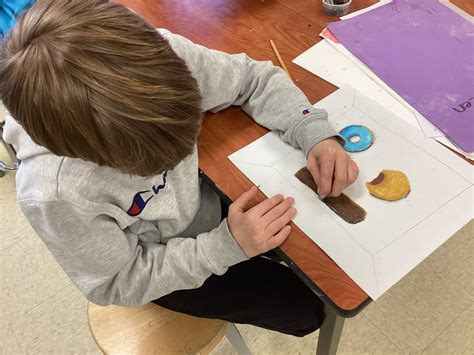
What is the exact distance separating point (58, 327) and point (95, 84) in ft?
3.46

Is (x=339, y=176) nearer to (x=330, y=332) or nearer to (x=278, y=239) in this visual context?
(x=278, y=239)

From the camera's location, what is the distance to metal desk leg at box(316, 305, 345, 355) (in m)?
0.69

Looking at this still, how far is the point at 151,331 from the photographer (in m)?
0.78

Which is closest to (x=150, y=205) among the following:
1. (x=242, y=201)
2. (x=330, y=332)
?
(x=242, y=201)

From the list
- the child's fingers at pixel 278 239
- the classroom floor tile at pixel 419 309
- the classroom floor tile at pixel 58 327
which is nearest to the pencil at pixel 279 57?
the child's fingers at pixel 278 239

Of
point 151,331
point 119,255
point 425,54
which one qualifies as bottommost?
point 151,331

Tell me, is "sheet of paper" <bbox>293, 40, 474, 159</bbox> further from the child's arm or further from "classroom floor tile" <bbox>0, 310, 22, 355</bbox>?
"classroom floor tile" <bbox>0, 310, 22, 355</bbox>

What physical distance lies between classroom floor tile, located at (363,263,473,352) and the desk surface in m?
0.68

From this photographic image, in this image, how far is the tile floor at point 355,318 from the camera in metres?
1.12

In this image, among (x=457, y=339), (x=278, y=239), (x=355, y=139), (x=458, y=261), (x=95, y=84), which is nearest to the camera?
(x=95, y=84)

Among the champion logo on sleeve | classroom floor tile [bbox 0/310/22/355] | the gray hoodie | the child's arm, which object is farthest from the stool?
classroom floor tile [bbox 0/310/22/355]

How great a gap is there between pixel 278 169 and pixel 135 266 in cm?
27

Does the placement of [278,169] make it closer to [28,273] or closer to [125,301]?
[125,301]

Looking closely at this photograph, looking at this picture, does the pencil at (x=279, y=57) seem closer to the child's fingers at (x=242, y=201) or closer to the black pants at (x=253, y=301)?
the child's fingers at (x=242, y=201)
